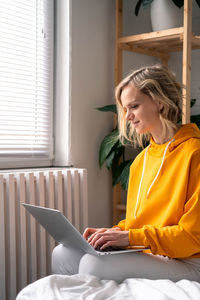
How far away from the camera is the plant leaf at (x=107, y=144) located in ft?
7.86

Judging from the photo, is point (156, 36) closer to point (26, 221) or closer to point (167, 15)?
point (167, 15)

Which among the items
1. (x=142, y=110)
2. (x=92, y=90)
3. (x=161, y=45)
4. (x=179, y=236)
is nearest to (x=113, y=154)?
(x=92, y=90)

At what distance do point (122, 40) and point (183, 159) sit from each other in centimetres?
131

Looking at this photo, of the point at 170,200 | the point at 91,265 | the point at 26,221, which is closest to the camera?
the point at 91,265

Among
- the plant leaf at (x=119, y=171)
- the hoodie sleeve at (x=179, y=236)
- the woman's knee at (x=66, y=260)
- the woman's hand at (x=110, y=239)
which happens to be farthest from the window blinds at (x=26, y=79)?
the hoodie sleeve at (x=179, y=236)

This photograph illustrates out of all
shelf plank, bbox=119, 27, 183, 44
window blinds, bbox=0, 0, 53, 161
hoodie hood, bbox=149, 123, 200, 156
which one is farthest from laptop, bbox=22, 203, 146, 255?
shelf plank, bbox=119, 27, 183, 44

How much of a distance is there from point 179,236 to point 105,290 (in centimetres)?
31

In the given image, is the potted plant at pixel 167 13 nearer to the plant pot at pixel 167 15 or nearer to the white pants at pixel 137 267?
the plant pot at pixel 167 15

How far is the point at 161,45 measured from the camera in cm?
265

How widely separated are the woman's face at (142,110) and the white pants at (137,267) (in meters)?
0.47

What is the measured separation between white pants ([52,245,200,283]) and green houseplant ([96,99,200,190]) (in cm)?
99

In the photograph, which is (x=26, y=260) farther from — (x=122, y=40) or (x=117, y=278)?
(x=122, y=40)

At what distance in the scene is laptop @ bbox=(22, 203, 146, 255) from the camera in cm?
127

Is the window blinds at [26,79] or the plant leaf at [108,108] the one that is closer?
the window blinds at [26,79]
